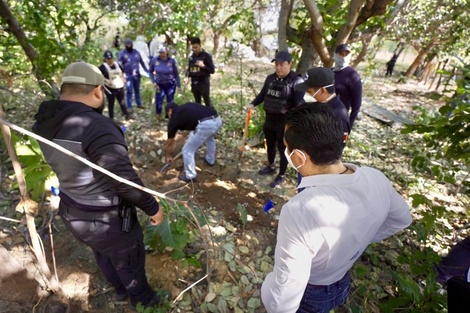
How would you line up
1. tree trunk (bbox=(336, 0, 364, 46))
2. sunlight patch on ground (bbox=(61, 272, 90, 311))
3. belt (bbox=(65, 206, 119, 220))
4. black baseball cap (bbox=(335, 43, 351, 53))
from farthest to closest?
1. black baseball cap (bbox=(335, 43, 351, 53))
2. tree trunk (bbox=(336, 0, 364, 46))
3. sunlight patch on ground (bbox=(61, 272, 90, 311))
4. belt (bbox=(65, 206, 119, 220))

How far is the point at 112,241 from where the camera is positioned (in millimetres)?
1928

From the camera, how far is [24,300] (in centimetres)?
220

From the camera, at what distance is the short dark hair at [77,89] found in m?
1.75

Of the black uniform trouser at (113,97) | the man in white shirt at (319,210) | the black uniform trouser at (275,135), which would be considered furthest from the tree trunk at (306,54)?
the man in white shirt at (319,210)

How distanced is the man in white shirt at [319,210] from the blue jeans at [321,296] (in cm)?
20

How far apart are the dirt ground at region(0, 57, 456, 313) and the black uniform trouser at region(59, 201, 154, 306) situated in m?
0.41

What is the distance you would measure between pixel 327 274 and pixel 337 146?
744 mm

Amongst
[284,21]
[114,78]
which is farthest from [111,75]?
[284,21]

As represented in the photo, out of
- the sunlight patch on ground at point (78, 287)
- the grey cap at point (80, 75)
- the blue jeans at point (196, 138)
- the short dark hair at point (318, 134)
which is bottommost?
the sunlight patch on ground at point (78, 287)

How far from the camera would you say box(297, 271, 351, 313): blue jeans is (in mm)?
1655

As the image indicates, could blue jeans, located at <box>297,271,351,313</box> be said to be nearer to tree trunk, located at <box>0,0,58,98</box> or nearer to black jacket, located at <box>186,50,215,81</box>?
tree trunk, located at <box>0,0,58,98</box>

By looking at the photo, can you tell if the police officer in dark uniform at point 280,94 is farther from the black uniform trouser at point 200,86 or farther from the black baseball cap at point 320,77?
the black uniform trouser at point 200,86

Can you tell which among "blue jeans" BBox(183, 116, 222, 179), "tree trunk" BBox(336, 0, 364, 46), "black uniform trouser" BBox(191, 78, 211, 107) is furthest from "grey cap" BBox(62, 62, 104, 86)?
"black uniform trouser" BBox(191, 78, 211, 107)

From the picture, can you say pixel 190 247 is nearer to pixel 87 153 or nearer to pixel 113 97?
pixel 87 153
